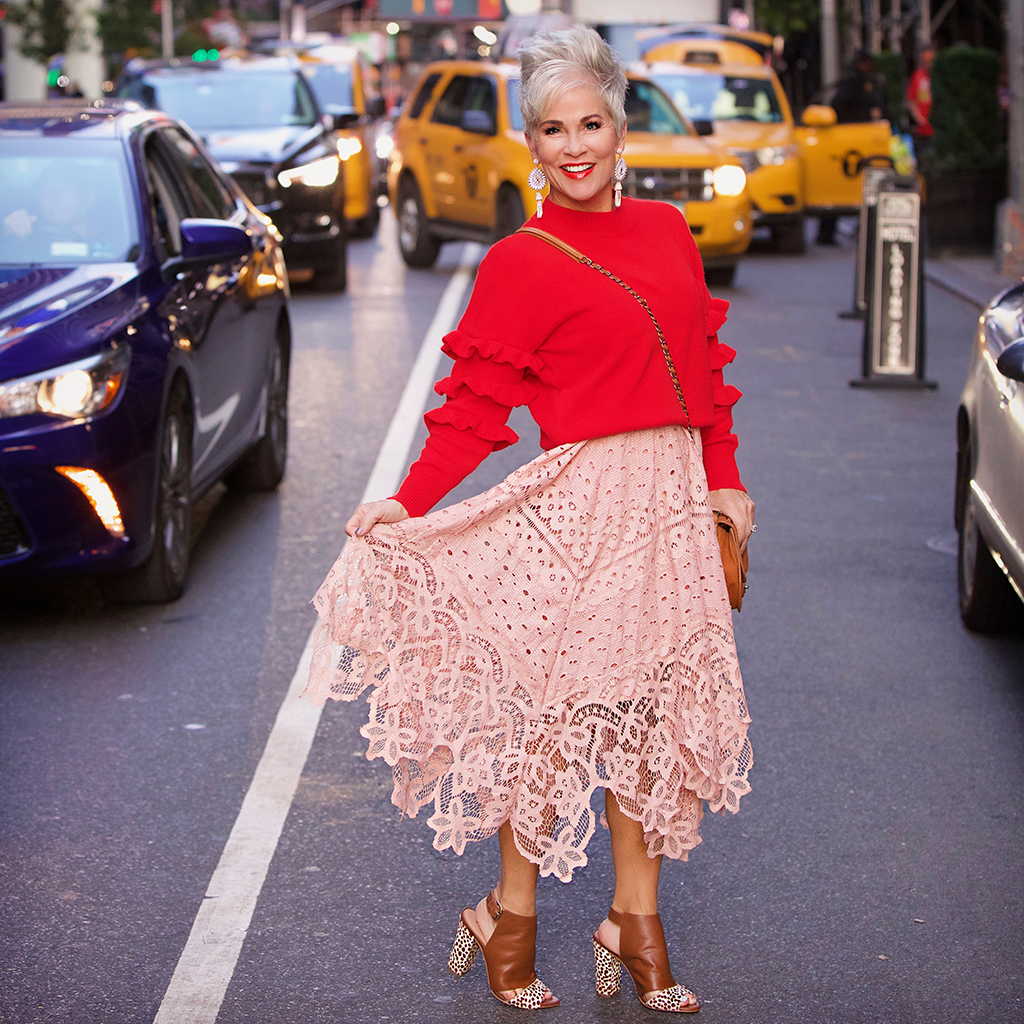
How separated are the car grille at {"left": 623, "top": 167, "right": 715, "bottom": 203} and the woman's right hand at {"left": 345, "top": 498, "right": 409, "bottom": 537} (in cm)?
1260

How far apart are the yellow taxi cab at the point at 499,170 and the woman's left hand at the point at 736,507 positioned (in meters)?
A: 11.1

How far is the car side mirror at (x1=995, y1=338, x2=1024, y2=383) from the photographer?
15.3 feet

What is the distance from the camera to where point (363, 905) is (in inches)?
154

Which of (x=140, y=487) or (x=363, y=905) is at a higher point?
(x=140, y=487)

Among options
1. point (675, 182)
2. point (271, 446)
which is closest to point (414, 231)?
point (675, 182)

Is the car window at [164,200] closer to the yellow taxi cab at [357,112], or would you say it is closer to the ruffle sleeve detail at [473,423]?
the ruffle sleeve detail at [473,423]

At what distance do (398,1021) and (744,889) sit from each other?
100cm

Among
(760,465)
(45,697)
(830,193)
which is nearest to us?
(45,697)

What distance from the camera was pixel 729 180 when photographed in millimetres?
15633

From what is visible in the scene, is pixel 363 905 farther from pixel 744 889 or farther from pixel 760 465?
pixel 760 465

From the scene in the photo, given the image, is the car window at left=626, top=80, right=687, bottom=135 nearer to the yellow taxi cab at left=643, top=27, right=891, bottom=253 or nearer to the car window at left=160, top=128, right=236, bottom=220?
the yellow taxi cab at left=643, top=27, right=891, bottom=253

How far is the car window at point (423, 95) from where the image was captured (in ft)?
60.1

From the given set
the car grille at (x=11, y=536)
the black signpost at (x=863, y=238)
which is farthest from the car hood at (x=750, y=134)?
the car grille at (x=11, y=536)

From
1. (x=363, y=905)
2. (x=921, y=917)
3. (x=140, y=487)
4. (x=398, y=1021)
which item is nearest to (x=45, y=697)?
(x=140, y=487)
